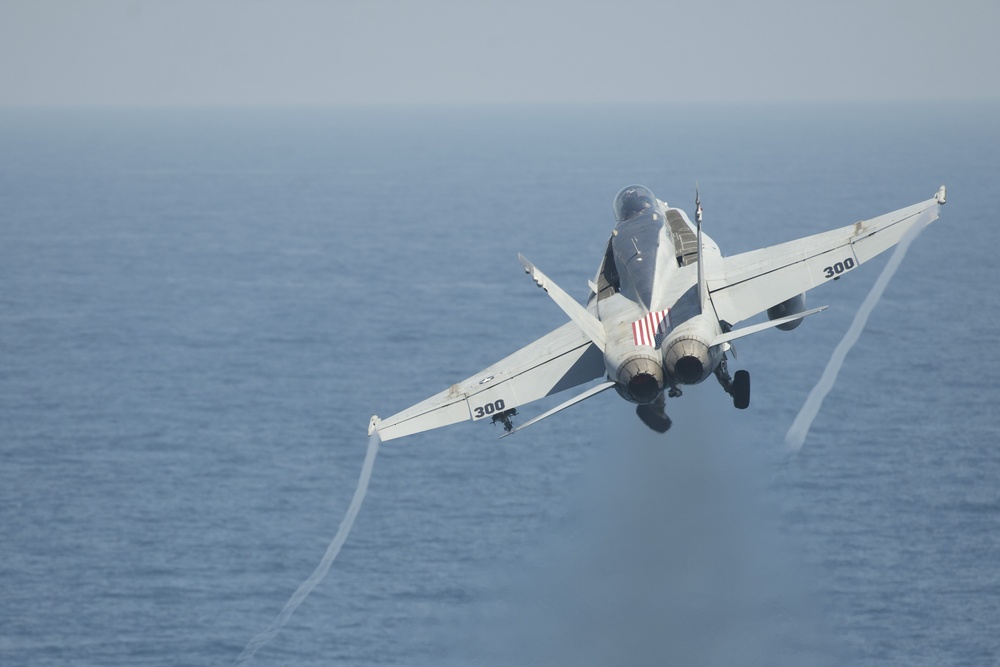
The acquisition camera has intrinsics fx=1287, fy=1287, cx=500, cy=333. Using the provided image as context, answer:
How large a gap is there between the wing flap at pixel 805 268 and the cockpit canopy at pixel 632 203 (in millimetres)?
A: 6558

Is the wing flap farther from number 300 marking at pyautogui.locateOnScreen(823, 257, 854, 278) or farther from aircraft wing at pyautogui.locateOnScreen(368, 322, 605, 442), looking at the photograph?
aircraft wing at pyautogui.locateOnScreen(368, 322, 605, 442)

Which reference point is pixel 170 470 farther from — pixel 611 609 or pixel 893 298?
pixel 893 298

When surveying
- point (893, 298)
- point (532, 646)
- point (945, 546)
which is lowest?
point (532, 646)

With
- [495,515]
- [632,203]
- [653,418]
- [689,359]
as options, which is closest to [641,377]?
[689,359]

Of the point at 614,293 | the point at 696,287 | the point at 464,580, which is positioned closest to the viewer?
the point at 696,287

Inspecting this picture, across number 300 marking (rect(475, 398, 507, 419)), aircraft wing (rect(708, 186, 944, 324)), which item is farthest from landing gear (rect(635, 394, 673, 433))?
number 300 marking (rect(475, 398, 507, 419))

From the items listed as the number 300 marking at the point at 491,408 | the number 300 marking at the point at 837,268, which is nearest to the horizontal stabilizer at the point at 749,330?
the number 300 marking at the point at 837,268

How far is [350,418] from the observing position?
150625 mm

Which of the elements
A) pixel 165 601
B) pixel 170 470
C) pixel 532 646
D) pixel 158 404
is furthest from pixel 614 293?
pixel 158 404

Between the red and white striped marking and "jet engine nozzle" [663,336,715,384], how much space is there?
4.52ft

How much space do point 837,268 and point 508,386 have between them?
39.2ft

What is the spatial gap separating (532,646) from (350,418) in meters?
70.4

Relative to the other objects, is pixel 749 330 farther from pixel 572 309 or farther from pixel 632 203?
pixel 632 203

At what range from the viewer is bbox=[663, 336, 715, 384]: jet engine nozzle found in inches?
1574
